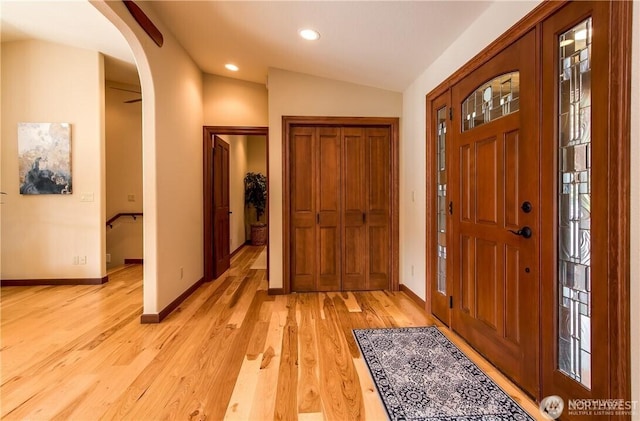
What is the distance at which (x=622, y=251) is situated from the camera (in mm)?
1178

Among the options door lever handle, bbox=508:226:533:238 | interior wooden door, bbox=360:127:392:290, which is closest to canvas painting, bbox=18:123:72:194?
interior wooden door, bbox=360:127:392:290

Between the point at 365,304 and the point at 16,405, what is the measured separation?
2.70 m

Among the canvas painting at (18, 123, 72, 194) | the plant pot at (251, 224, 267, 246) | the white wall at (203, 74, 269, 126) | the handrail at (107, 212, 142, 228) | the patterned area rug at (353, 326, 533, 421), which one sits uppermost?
the white wall at (203, 74, 269, 126)

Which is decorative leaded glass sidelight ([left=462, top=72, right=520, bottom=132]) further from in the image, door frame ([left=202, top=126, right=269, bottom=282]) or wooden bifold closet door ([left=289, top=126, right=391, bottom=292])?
door frame ([left=202, top=126, right=269, bottom=282])

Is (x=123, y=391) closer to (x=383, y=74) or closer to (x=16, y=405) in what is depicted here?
(x=16, y=405)

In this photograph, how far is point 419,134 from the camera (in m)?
3.16

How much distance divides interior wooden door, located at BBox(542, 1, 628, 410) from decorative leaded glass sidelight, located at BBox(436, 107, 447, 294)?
1.13m

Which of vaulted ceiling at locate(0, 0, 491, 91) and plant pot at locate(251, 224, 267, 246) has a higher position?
vaulted ceiling at locate(0, 0, 491, 91)

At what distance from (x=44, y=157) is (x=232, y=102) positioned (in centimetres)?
255

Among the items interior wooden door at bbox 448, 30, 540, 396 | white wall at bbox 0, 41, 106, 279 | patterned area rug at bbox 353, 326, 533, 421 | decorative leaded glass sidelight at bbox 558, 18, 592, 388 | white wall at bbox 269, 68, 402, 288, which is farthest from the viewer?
white wall at bbox 0, 41, 106, 279

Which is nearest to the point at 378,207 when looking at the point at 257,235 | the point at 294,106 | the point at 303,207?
the point at 303,207

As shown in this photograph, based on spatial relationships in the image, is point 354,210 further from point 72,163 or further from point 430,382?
point 72,163

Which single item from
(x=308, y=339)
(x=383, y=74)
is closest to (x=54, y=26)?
(x=383, y=74)

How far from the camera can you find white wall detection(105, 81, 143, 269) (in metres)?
4.87
